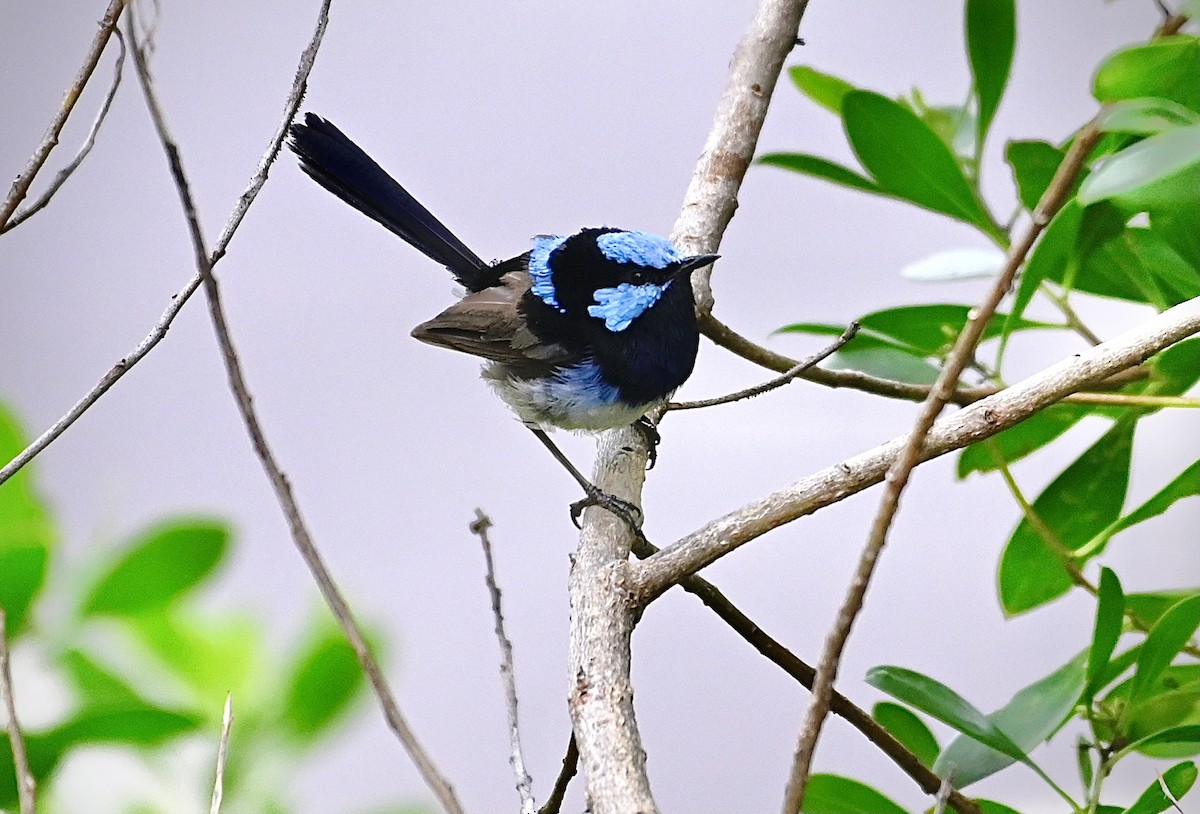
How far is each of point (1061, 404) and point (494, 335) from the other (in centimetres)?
60

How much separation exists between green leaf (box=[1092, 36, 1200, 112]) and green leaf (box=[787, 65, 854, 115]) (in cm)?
44

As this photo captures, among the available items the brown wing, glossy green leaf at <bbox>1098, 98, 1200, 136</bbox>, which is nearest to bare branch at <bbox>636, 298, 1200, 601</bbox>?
glossy green leaf at <bbox>1098, 98, 1200, 136</bbox>

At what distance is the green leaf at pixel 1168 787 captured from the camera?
2.78 feet

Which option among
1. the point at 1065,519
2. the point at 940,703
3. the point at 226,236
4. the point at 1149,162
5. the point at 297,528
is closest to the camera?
the point at 297,528

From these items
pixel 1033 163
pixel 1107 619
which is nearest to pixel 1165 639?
pixel 1107 619

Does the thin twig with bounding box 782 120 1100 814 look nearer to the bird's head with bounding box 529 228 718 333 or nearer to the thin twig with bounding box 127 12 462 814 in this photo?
the thin twig with bounding box 127 12 462 814

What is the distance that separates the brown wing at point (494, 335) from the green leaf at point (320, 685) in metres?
0.42

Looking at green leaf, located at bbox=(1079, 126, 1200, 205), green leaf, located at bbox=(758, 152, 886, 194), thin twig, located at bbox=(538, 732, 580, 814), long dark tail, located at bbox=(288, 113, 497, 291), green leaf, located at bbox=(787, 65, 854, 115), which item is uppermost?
green leaf, located at bbox=(787, 65, 854, 115)

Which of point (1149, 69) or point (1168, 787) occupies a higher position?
point (1149, 69)

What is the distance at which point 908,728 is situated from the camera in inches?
41.1

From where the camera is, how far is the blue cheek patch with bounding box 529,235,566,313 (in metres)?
1.27

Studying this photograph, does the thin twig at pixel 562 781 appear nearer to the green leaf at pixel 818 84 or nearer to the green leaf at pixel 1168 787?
the green leaf at pixel 1168 787

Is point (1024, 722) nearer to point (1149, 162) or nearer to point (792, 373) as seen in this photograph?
point (792, 373)

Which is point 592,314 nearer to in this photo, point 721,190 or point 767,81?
point 721,190
